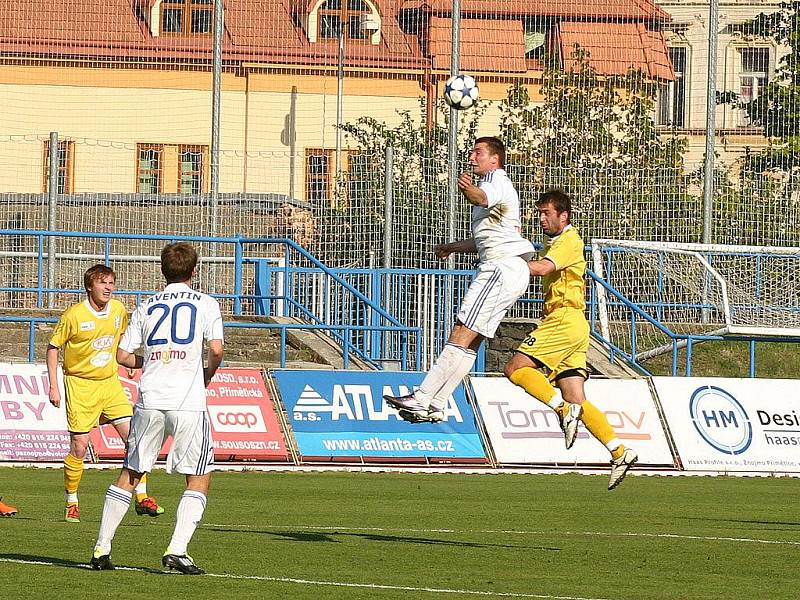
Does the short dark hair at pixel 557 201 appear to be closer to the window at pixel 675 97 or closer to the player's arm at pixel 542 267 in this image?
the player's arm at pixel 542 267

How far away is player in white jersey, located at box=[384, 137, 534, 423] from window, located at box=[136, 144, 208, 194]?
48.5 feet

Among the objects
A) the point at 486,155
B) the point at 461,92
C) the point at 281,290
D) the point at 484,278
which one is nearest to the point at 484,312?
the point at 484,278

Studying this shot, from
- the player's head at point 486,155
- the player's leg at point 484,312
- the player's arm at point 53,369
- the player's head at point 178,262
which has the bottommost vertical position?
the player's arm at point 53,369

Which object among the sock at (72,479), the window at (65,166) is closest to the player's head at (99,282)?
the sock at (72,479)

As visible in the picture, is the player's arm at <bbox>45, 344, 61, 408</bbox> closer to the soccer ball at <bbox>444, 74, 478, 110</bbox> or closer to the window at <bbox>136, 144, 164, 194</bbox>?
the soccer ball at <bbox>444, 74, 478, 110</bbox>

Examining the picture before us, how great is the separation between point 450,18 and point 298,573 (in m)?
18.2

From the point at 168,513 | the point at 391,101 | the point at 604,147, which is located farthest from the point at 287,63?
the point at 168,513

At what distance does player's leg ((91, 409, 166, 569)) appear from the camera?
28.5 ft

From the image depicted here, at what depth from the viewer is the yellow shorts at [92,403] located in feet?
43.3

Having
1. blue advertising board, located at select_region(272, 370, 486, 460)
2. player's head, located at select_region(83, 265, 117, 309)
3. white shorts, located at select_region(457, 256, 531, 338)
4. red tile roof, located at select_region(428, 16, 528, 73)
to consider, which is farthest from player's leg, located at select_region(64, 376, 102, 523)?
red tile roof, located at select_region(428, 16, 528, 73)

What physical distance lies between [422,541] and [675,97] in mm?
20375

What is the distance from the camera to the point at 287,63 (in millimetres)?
28328

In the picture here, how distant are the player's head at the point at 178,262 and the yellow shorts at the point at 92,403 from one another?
4.76m

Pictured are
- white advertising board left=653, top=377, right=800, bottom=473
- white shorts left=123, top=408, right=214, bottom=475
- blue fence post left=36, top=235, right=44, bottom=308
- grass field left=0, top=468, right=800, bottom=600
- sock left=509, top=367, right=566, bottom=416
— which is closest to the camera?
grass field left=0, top=468, right=800, bottom=600
